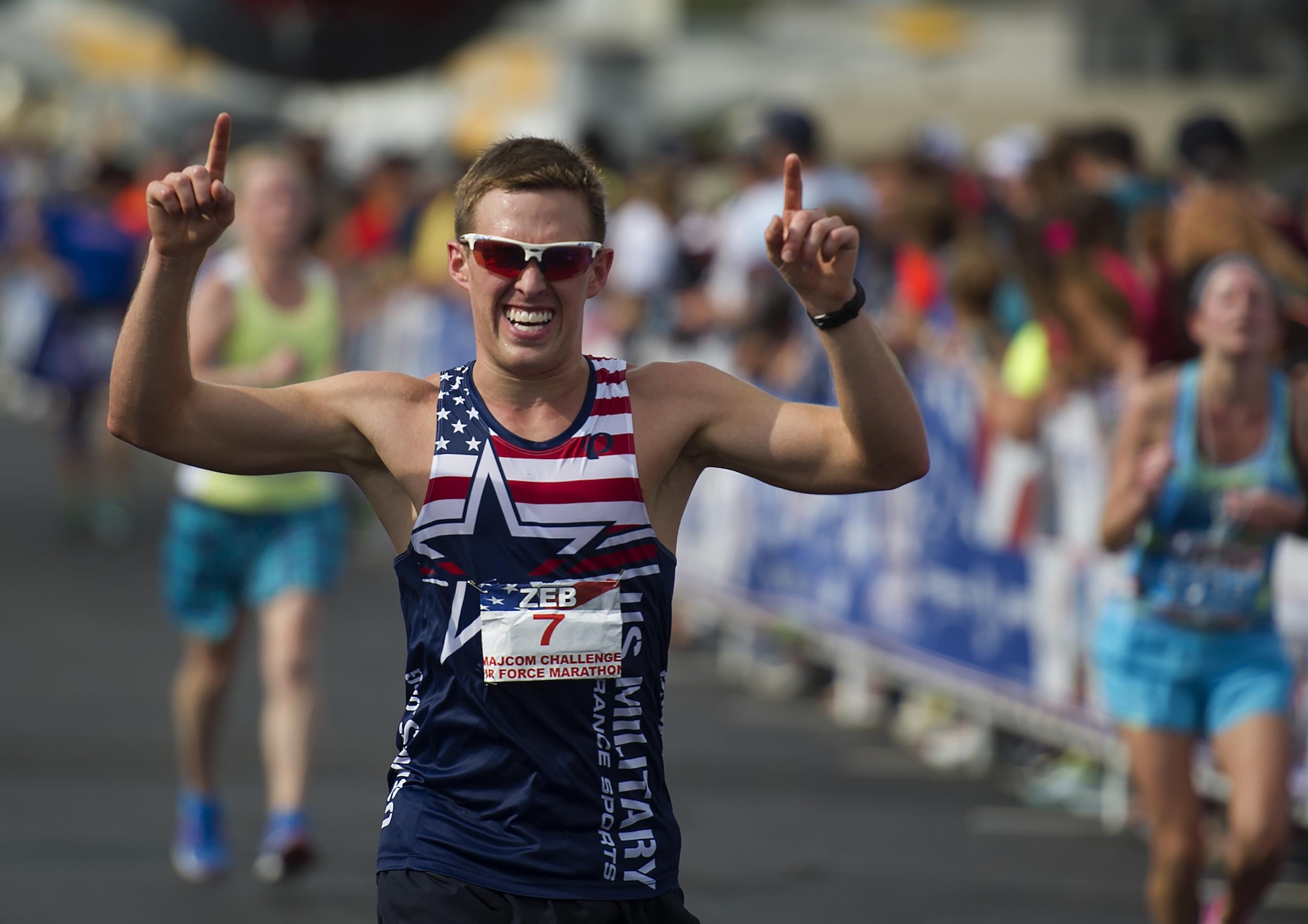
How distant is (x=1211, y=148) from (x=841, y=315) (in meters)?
4.74

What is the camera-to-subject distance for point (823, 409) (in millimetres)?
3783

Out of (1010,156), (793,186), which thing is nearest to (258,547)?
(793,186)

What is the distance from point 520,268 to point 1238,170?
5012 mm

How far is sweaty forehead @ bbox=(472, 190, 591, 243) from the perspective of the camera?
3.70 m

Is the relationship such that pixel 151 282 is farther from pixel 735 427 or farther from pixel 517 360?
pixel 735 427

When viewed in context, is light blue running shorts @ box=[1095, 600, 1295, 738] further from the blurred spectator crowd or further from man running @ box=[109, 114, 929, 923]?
man running @ box=[109, 114, 929, 923]

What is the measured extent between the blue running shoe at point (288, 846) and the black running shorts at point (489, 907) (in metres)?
3.07

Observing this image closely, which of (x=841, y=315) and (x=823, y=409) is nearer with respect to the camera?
(x=841, y=315)

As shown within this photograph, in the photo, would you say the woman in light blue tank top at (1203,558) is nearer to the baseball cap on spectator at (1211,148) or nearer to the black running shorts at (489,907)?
the baseball cap on spectator at (1211,148)

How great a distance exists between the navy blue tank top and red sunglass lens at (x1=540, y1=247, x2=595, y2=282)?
27 centimetres

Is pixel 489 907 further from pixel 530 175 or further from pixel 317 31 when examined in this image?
pixel 317 31

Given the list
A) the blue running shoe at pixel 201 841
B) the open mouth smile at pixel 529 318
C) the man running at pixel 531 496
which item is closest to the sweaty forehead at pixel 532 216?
the man running at pixel 531 496

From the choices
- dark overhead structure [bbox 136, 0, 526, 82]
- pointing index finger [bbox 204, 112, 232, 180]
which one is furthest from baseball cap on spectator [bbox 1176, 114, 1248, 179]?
dark overhead structure [bbox 136, 0, 526, 82]

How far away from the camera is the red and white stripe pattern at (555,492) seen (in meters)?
3.69
